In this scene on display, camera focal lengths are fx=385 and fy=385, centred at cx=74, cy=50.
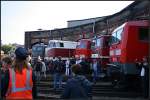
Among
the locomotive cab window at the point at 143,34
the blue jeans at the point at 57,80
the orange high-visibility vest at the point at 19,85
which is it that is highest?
the locomotive cab window at the point at 143,34

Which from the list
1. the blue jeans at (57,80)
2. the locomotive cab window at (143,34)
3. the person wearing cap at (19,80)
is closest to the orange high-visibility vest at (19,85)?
the person wearing cap at (19,80)

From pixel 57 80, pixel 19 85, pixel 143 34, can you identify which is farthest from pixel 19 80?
pixel 57 80

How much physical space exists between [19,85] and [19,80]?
7 cm

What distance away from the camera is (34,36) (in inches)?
2133

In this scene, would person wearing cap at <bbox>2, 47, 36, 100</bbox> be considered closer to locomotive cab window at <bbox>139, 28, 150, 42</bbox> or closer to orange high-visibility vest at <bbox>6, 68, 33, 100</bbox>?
orange high-visibility vest at <bbox>6, 68, 33, 100</bbox>

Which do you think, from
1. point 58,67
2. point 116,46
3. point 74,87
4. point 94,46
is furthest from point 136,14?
point 74,87

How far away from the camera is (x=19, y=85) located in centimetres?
568

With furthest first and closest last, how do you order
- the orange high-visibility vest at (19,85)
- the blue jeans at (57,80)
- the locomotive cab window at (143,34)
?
the blue jeans at (57,80)
the locomotive cab window at (143,34)
the orange high-visibility vest at (19,85)

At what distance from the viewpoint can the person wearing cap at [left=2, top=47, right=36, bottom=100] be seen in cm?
568

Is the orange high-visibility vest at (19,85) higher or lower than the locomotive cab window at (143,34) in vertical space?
lower

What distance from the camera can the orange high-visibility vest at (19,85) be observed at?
5676mm

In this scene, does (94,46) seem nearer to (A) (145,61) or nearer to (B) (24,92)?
(A) (145,61)

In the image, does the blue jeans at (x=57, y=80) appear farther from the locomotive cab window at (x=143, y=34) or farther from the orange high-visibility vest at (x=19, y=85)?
the orange high-visibility vest at (x=19, y=85)

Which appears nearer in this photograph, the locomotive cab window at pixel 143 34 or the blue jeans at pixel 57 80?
the locomotive cab window at pixel 143 34
